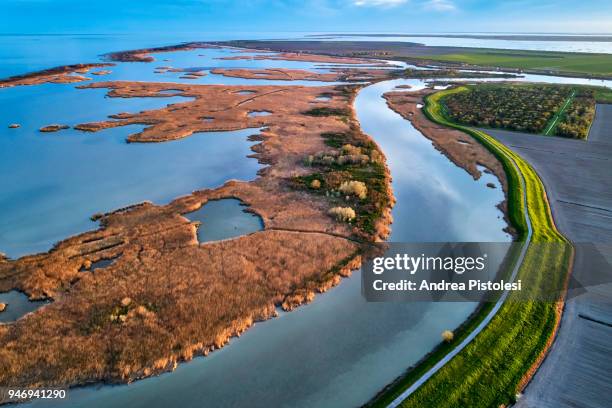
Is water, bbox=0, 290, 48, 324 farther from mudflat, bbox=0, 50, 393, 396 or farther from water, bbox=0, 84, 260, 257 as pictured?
water, bbox=0, 84, 260, 257

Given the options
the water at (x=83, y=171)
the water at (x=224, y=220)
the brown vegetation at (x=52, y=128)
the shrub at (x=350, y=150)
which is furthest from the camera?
the brown vegetation at (x=52, y=128)

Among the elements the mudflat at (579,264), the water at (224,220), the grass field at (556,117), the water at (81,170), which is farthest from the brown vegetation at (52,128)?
the grass field at (556,117)

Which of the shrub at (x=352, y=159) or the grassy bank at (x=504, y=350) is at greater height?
the shrub at (x=352, y=159)

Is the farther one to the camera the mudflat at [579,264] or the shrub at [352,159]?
the shrub at [352,159]

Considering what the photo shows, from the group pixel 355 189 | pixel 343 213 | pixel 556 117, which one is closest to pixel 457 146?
pixel 355 189

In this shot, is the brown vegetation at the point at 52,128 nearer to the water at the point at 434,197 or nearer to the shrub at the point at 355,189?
the shrub at the point at 355,189

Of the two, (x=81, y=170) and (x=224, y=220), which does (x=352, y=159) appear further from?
(x=81, y=170)

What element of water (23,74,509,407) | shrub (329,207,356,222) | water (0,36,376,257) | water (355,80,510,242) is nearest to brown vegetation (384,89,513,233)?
water (355,80,510,242)
